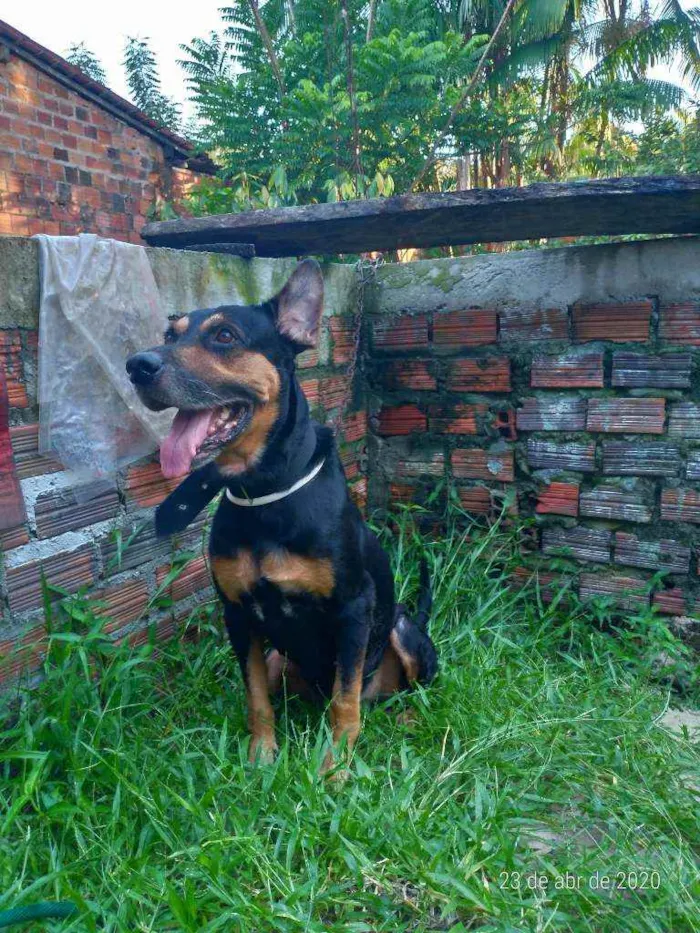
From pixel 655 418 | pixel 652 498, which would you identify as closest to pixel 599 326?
pixel 655 418

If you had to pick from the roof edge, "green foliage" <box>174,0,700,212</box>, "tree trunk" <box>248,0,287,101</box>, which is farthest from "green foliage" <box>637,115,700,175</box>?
the roof edge

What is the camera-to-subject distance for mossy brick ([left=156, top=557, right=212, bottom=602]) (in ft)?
8.80

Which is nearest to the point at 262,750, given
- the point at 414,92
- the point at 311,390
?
the point at 311,390

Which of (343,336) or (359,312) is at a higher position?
(359,312)

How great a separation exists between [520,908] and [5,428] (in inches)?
75.6

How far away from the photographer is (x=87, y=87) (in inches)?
261

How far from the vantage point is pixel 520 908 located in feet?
5.06

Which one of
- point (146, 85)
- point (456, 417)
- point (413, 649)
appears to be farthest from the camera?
point (146, 85)

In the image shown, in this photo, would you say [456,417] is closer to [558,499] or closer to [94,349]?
[558,499]

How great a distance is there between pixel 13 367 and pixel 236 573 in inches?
37.7

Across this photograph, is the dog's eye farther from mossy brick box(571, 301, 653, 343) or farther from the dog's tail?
mossy brick box(571, 301, 653, 343)

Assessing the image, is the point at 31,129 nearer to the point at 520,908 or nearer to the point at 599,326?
the point at 599,326

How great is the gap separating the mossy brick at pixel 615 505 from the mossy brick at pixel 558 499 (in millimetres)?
38

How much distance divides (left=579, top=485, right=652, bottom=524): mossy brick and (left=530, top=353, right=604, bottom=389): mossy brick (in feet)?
1.70
